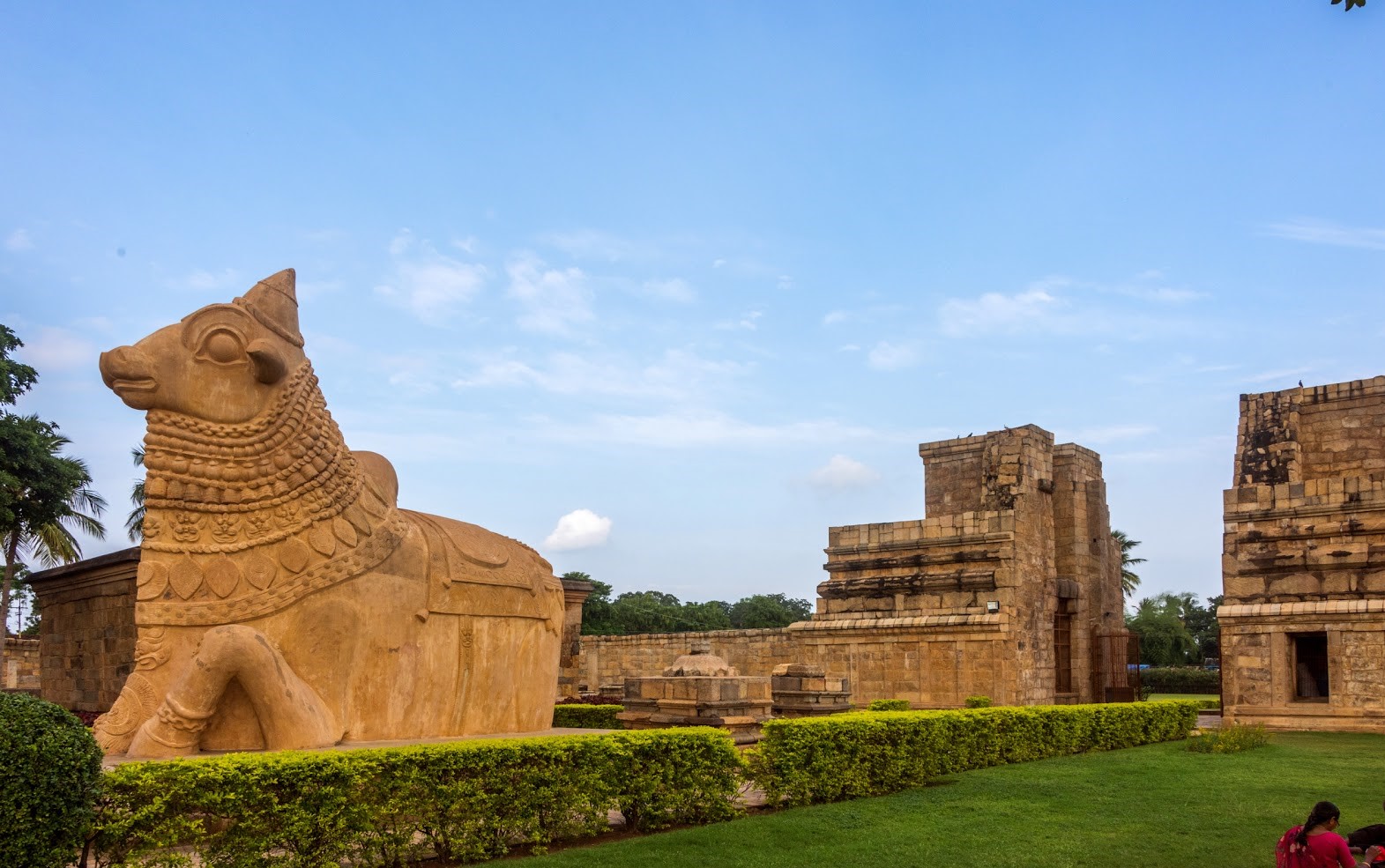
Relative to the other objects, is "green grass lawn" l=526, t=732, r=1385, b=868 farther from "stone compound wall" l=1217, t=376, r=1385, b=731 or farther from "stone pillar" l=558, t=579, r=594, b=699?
"stone pillar" l=558, t=579, r=594, b=699

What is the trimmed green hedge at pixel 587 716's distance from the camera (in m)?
13.5

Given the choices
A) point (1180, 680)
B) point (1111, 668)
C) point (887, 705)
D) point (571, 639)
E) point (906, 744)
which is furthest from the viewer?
point (1180, 680)

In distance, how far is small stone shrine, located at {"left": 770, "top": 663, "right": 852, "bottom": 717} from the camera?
14156 mm

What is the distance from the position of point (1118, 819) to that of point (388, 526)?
18.4 ft

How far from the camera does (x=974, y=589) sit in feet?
59.4

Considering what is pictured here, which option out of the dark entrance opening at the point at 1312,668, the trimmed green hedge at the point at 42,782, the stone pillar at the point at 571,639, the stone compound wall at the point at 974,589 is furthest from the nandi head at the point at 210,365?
the dark entrance opening at the point at 1312,668

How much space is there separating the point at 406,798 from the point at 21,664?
19.2 meters

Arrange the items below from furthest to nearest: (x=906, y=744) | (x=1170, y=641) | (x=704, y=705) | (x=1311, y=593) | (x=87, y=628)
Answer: (x=1170, y=641), (x=1311, y=593), (x=87, y=628), (x=704, y=705), (x=906, y=744)

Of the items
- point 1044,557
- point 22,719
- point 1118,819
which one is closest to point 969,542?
point 1044,557

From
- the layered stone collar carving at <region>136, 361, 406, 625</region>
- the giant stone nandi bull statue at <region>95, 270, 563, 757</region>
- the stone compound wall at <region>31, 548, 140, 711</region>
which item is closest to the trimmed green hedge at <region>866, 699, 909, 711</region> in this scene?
the giant stone nandi bull statue at <region>95, 270, 563, 757</region>

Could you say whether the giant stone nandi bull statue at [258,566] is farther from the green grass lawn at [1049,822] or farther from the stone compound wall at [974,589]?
the stone compound wall at [974,589]

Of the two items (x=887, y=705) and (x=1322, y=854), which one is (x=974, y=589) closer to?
(x=887, y=705)

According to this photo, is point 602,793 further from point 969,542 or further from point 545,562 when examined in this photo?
point 969,542

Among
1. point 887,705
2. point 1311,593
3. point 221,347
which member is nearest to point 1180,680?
point 1311,593
